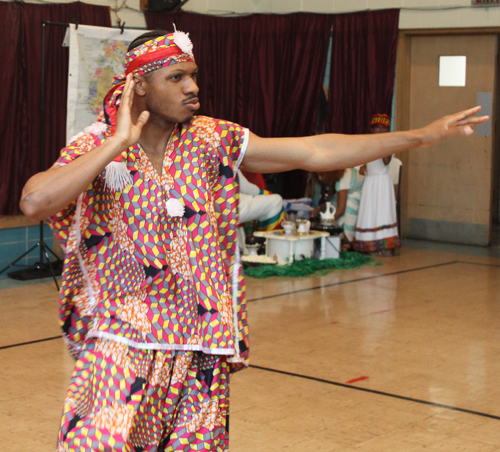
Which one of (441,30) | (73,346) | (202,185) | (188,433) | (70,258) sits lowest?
(188,433)

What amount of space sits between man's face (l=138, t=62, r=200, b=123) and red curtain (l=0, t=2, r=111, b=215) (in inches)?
190

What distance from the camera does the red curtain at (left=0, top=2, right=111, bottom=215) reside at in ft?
21.2

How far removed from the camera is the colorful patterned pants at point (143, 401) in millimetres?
1879

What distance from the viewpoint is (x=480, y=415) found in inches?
135

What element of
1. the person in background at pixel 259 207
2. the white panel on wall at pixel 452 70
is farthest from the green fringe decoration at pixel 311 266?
the white panel on wall at pixel 452 70

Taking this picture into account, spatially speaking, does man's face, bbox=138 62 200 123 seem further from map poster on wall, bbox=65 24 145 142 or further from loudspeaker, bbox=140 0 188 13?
loudspeaker, bbox=140 0 188 13

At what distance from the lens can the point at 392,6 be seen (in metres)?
8.43

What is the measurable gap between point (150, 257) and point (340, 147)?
0.64 metres

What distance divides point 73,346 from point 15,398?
69.0 inches

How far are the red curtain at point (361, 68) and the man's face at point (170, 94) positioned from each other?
22.1 ft

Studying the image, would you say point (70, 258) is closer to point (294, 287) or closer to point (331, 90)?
point (294, 287)

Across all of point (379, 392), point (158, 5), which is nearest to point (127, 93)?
point (379, 392)

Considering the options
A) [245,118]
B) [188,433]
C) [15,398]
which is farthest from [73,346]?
[245,118]

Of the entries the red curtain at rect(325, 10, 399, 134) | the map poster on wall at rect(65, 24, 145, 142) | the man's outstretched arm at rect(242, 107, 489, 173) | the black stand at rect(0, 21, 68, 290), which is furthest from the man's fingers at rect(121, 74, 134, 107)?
the red curtain at rect(325, 10, 399, 134)
